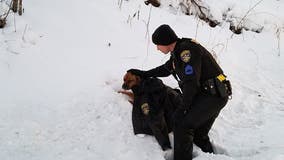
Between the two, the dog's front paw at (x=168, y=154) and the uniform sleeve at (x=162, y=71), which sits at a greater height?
the uniform sleeve at (x=162, y=71)

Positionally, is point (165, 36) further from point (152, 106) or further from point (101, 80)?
point (101, 80)

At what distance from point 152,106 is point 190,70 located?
2.49 feet

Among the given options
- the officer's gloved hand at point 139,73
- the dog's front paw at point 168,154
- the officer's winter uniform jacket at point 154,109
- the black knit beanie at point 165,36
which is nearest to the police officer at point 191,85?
the black knit beanie at point 165,36

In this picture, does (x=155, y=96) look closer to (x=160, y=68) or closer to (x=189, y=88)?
(x=160, y=68)

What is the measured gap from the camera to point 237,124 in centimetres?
423

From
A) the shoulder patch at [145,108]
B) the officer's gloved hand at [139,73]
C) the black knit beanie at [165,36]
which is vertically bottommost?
the shoulder patch at [145,108]

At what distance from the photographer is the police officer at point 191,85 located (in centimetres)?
321

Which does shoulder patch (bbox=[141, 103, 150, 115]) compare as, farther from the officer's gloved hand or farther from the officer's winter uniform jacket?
the officer's gloved hand

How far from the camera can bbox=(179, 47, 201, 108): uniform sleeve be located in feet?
10.4

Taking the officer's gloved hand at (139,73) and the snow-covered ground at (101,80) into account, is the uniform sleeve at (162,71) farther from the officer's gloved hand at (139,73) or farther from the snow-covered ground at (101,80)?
the snow-covered ground at (101,80)

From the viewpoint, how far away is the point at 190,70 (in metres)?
3.18

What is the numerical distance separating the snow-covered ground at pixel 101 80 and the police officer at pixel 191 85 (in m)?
0.28

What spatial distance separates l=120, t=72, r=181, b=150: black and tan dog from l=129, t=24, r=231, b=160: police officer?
281 mm

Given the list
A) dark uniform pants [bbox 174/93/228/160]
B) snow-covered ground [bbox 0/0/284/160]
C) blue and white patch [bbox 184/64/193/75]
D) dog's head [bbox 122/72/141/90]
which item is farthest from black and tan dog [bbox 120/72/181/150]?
blue and white patch [bbox 184/64/193/75]
